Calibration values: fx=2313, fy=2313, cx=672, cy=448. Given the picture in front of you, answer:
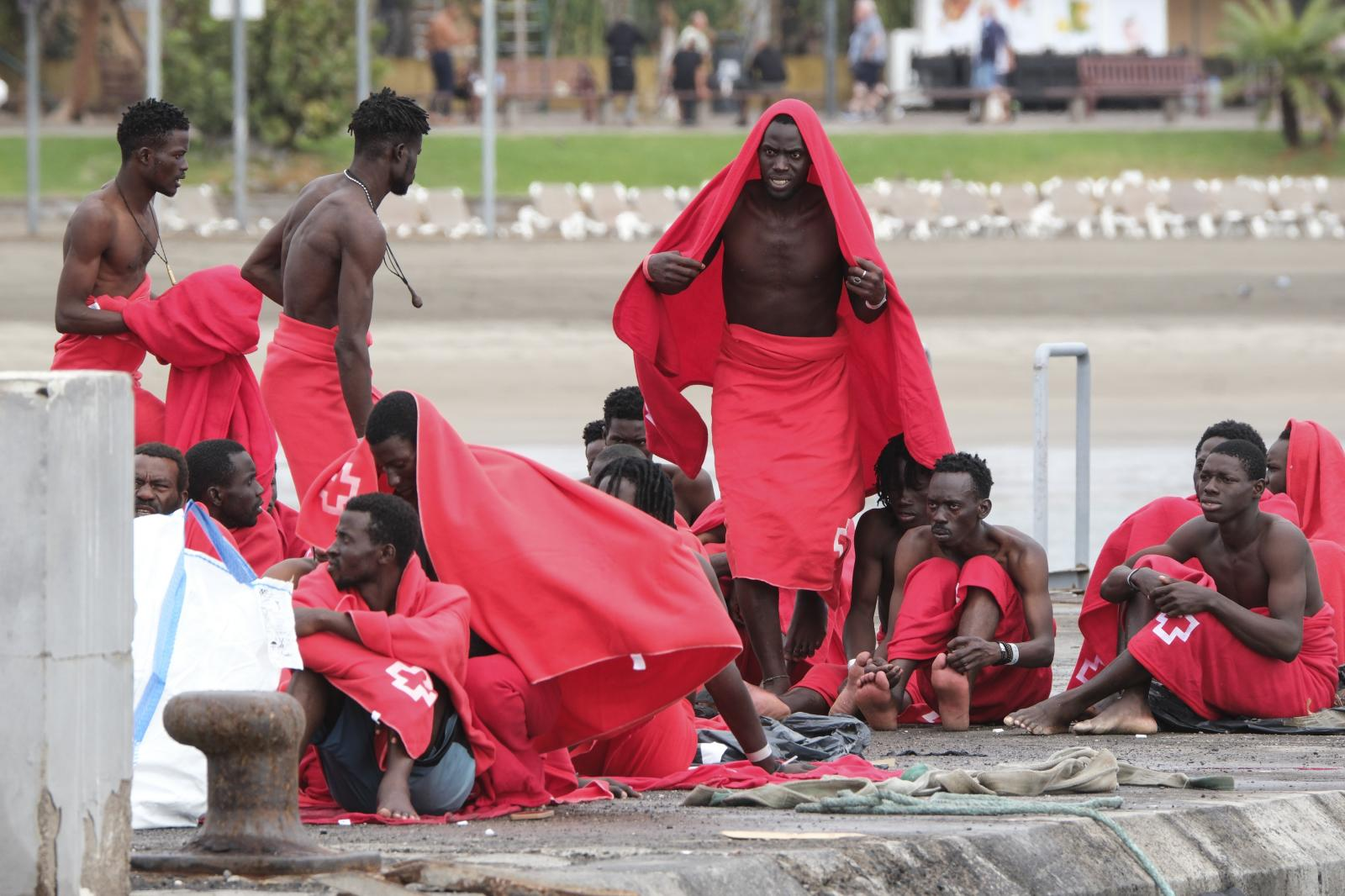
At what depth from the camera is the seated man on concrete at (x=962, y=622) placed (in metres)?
6.68

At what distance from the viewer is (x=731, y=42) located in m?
44.1

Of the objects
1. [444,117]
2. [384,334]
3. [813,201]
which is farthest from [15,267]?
[813,201]

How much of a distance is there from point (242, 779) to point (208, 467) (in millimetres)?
2511

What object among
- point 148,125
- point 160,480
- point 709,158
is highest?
point 709,158

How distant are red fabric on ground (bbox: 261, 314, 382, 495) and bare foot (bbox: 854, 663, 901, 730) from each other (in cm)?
185

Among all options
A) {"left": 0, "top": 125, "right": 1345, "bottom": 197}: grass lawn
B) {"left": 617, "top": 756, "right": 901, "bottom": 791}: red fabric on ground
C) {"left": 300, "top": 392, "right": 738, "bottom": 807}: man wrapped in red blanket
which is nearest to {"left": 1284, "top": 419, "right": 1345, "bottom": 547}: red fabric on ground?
{"left": 617, "top": 756, "right": 901, "bottom": 791}: red fabric on ground

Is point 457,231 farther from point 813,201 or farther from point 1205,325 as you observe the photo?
point 813,201

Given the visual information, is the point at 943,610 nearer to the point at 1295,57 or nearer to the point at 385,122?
the point at 385,122

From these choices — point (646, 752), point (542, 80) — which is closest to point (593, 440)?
point (646, 752)

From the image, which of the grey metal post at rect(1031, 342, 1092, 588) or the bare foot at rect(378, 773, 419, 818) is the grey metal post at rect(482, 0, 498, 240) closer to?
the grey metal post at rect(1031, 342, 1092, 588)

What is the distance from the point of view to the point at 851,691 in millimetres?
6738

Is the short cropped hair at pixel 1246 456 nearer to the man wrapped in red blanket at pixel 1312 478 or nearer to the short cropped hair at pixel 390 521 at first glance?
the man wrapped in red blanket at pixel 1312 478

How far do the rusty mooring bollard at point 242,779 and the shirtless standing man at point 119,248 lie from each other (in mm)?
3401

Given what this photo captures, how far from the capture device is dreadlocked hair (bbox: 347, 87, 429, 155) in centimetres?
715
